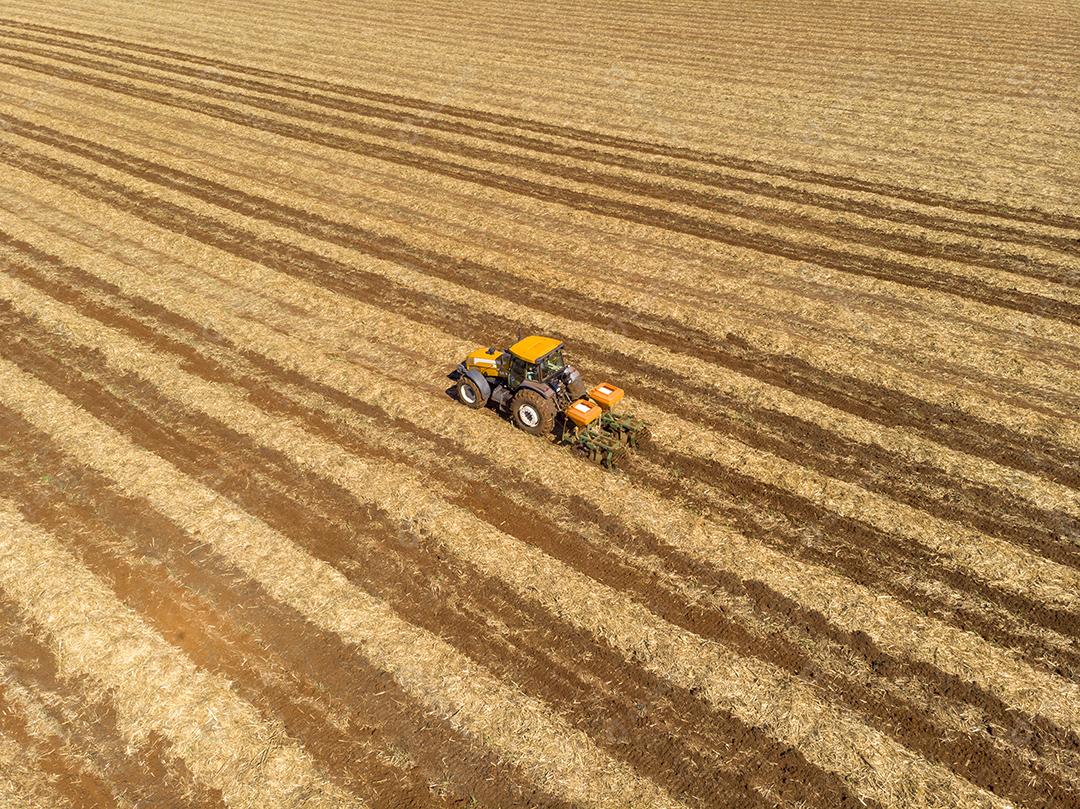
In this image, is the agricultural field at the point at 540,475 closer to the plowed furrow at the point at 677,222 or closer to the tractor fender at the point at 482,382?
the plowed furrow at the point at 677,222

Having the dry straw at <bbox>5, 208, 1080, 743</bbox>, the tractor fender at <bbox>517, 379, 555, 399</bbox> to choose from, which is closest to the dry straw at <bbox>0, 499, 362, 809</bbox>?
the dry straw at <bbox>5, 208, 1080, 743</bbox>

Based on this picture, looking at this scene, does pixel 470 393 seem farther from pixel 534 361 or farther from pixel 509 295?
pixel 509 295

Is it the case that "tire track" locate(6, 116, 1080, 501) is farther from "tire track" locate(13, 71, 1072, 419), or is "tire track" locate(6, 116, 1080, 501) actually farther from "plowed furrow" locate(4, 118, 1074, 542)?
"tire track" locate(13, 71, 1072, 419)

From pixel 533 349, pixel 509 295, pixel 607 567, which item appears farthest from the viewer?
pixel 509 295

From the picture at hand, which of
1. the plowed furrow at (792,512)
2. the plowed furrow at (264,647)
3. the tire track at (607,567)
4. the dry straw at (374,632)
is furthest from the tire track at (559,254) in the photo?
the plowed furrow at (264,647)

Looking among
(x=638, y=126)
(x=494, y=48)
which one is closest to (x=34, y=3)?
(x=494, y=48)

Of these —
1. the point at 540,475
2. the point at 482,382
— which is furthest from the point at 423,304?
the point at 540,475
